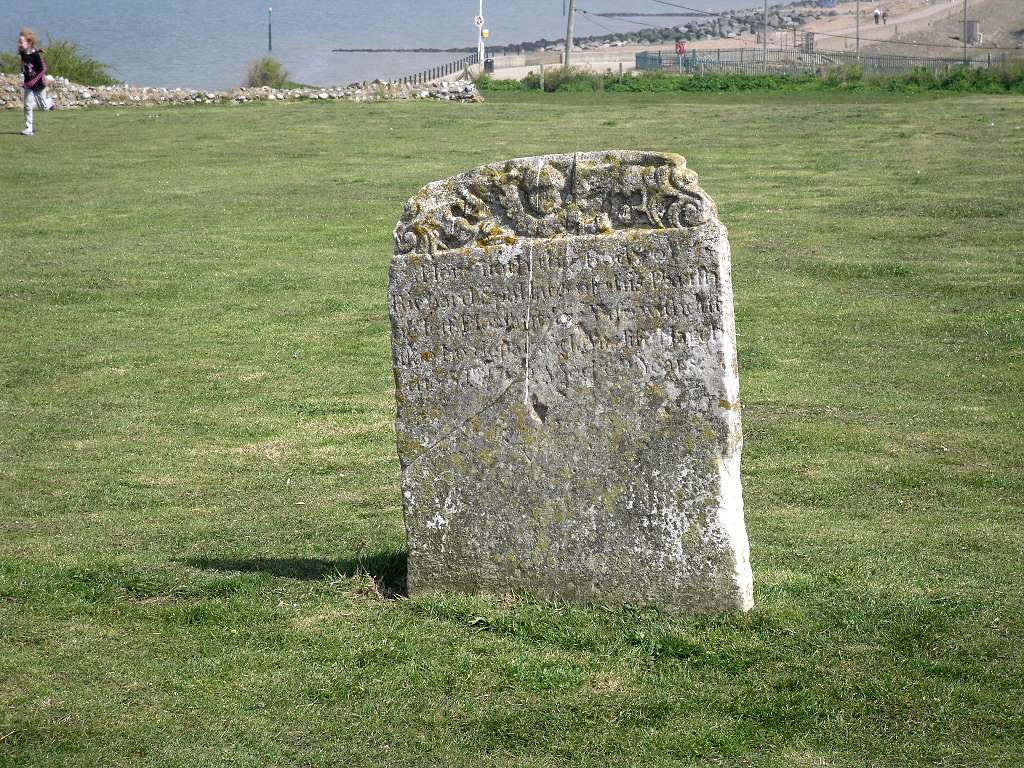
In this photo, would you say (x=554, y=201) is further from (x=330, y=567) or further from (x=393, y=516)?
(x=393, y=516)

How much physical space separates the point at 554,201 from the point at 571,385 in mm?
933

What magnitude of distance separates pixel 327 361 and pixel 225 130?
22193 millimetres

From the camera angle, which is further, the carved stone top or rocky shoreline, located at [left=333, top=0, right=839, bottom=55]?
rocky shoreline, located at [left=333, top=0, right=839, bottom=55]

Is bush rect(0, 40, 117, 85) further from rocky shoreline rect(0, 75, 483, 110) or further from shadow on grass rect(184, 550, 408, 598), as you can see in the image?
shadow on grass rect(184, 550, 408, 598)

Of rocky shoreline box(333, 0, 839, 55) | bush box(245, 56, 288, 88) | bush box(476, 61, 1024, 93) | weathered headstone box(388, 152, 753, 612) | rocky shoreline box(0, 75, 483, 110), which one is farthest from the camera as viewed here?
rocky shoreline box(333, 0, 839, 55)

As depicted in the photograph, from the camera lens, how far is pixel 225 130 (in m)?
34.8

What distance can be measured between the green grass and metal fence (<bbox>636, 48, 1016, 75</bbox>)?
1177 inches

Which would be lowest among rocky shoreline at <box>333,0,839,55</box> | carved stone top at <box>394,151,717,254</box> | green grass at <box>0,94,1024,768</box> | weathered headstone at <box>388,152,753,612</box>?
green grass at <box>0,94,1024,768</box>

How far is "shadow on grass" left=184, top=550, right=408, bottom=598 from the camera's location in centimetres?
712

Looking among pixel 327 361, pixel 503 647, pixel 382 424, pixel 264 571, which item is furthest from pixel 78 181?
pixel 503 647

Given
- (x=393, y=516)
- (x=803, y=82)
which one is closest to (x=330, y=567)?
(x=393, y=516)

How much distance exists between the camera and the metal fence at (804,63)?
52.0m

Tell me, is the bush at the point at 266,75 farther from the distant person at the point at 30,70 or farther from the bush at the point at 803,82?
the distant person at the point at 30,70

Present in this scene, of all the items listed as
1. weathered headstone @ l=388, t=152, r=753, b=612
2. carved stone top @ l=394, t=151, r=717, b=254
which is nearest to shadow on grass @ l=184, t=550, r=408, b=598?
weathered headstone @ l=388, t=152, r=753, b=612
